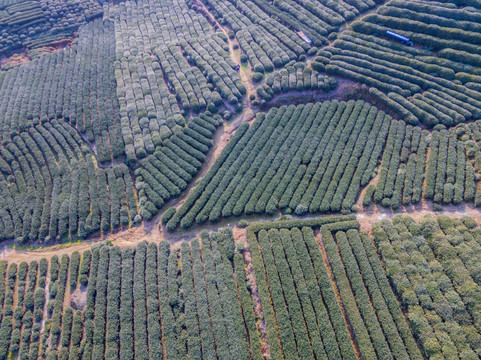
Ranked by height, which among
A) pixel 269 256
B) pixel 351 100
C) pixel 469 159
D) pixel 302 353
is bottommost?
pixel 302 353

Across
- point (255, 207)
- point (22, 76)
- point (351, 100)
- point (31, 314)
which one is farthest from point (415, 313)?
point (22, 76)

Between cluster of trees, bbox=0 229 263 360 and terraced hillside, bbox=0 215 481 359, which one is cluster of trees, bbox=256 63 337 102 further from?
cluster of trees, bbox=0 229 263 360

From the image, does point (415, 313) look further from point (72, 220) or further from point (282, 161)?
point (72, 220)

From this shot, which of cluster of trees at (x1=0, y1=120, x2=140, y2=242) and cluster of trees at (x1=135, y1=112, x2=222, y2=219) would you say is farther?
cluster of trees at (x1=135, y1=112, x2=222, y2=219)

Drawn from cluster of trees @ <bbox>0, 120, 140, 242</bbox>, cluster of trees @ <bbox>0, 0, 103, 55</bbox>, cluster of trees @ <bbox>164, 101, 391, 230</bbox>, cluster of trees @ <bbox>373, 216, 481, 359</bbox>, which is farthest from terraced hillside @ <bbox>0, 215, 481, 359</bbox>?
cluster of trees @ <bbox>0, 0, 103, 55</bbox>

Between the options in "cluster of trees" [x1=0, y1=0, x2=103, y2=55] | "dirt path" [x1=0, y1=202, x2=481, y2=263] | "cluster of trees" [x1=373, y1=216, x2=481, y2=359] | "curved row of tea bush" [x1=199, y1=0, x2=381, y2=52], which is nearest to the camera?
"cluster of trees" [x1=373, y1=216, x2=481, y2=359]
